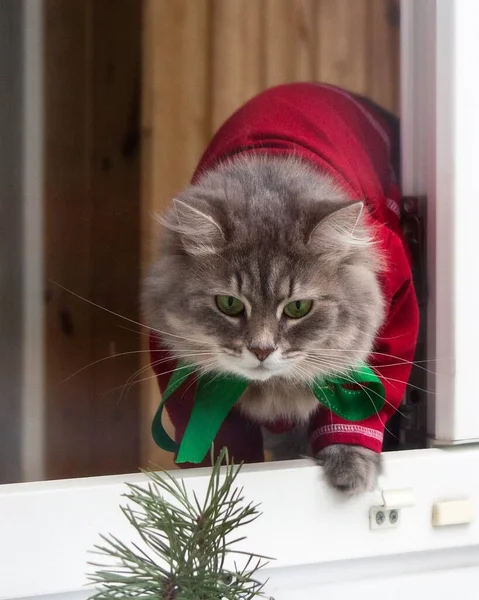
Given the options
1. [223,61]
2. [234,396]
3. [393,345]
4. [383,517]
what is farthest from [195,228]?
[223,61]

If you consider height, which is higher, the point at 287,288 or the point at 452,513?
the point at 287,288

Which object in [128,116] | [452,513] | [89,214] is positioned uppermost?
[128,116]

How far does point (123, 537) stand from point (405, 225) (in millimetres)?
730

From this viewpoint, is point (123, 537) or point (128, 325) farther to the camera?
point (128, 325)

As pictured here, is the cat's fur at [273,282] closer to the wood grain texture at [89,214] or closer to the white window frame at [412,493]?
the white window frame at [412,493]

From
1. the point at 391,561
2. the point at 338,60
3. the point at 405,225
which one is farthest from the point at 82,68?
the point at 391,561

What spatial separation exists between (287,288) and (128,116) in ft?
2.71

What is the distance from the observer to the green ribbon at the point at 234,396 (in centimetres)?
104

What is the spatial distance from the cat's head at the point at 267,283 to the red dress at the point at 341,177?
69 mm

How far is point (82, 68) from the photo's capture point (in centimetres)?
152

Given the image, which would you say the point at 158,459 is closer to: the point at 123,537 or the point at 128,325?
the point at 123,537

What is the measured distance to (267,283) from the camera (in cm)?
96

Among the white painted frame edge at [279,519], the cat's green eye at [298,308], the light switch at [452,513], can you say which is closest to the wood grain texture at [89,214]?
the white painted frame edge at [279,519]

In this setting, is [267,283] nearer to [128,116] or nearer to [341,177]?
[341,177]
